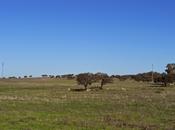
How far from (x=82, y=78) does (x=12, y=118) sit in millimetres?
63231

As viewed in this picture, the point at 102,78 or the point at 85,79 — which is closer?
the point at 85,79

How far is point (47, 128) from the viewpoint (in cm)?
2264

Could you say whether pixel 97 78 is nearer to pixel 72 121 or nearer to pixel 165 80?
pixel 165 80

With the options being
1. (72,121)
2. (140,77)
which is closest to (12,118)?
(72,121)

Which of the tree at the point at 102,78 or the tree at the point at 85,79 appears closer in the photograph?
the tree at the point at 85,79

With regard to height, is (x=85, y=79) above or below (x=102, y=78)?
below

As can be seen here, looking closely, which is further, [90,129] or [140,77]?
[140,77]

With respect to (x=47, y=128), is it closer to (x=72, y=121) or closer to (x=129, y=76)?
(x=72, y=121)

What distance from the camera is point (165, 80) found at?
104 m

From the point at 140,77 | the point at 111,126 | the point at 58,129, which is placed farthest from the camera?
the point at 140,77

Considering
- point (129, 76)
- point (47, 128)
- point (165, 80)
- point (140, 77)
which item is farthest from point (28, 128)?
point (129, 76)

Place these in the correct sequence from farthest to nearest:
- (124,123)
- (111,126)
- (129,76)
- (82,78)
→ 1. (129,76)
2. (82,78)
3. (124,123)
4. (111,126)

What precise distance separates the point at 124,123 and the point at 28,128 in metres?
5.98

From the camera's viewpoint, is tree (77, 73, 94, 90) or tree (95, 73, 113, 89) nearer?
tree (77, 73, 94, 90)
